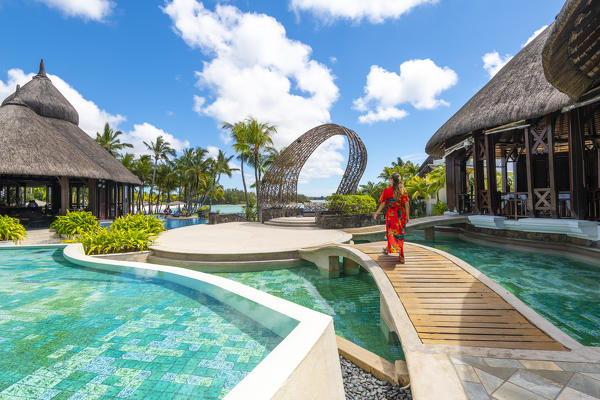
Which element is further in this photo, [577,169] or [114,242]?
[577,169]

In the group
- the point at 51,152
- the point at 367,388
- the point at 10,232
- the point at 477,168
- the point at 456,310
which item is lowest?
the point at 367,388

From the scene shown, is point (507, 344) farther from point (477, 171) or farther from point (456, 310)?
point (477, 171)

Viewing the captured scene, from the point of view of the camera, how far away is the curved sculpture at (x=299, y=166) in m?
16.2

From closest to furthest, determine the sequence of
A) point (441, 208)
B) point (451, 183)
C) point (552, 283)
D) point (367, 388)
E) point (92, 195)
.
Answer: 1. point (367, 388)
2. point (552, 283)
3. point (451, 183)
4. point (92, 195)
5. point (441, 208)

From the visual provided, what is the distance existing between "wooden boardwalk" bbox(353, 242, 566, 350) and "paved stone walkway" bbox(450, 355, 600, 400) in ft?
1.02

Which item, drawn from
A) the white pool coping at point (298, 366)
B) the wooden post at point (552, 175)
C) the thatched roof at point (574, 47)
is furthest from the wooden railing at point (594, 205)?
the white pool coping at point (298, 366)

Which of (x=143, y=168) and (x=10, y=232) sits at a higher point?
(x=143, y=168)

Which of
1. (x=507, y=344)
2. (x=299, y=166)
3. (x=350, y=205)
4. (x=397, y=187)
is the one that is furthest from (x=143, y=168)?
(x=507, y=344)

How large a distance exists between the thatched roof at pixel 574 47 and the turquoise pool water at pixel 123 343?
557 centimetres

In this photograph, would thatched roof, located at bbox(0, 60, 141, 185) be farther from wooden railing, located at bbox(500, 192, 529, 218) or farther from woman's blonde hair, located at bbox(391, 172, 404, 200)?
wooden railing, located at bbox(500, 192, 529, 218)

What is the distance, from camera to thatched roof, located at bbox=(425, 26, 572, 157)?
8.24m

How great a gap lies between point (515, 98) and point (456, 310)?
948cm

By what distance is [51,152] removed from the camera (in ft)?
43.0

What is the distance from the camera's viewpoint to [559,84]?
205 inches
